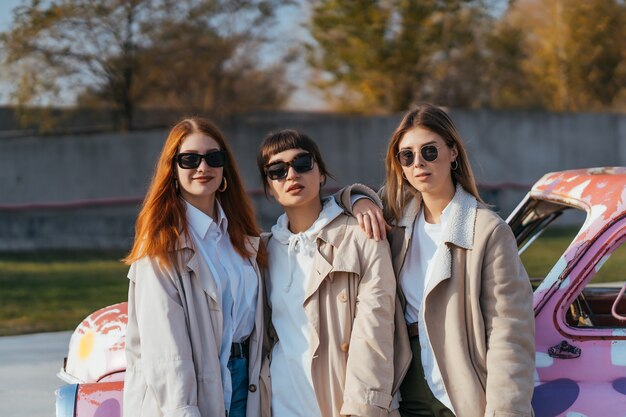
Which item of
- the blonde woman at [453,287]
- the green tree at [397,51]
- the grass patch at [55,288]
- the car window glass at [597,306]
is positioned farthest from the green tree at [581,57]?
the blonde woman at [453,287]

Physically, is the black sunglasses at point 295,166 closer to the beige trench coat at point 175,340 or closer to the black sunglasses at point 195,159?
the black sunglasses at point 195,159

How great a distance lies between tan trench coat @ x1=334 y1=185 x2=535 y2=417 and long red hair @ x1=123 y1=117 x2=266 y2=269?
2.27ft

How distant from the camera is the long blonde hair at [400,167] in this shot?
121 inches

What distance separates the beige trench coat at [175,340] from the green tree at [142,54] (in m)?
13.4

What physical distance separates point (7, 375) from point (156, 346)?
3646mm

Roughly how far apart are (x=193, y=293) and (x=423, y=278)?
30.9 inches

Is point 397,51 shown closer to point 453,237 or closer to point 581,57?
point 581,57

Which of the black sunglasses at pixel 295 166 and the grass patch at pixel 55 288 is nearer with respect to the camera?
the black sunglasses at pixel 295 166

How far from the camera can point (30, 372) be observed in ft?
20.1

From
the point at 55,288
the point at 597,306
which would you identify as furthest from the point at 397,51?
the point at 597,306

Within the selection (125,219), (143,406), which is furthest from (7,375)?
(125,219)

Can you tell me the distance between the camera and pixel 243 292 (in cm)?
308

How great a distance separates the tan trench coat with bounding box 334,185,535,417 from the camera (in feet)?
9.23

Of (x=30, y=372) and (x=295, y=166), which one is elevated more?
(x=295, y=166)
